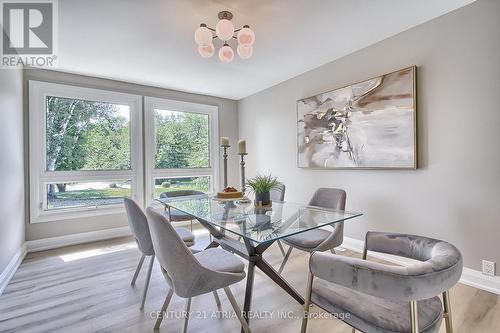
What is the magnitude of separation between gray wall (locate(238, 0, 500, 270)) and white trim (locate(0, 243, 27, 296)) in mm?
3613

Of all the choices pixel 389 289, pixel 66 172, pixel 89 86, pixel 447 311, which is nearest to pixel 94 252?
pixel 66 172

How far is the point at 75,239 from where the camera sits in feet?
11.4

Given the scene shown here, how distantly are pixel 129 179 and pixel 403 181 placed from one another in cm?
373

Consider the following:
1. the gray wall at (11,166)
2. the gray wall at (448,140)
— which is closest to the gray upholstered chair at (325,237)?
the gray wall at (448,140)

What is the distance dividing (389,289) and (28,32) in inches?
136

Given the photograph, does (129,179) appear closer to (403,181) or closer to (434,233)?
(403,181)

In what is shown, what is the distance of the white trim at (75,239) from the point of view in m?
3.21

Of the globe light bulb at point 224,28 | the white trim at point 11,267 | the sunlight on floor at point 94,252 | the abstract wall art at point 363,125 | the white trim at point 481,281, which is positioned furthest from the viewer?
the sunlight on floor at point 94,252

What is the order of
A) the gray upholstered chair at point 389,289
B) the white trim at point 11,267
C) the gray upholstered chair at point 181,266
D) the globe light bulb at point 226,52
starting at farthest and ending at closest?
the white trim at point 11,267, the globe light bulb at point 226,52, the gray upholstered chair at point 181,266, the gray upholstered chair at point 389,289

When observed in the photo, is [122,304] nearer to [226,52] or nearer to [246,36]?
[226,52]

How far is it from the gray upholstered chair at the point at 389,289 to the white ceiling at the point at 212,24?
1.96m

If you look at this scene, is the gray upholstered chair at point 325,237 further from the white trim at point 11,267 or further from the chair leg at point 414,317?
the white trim at point 11,267

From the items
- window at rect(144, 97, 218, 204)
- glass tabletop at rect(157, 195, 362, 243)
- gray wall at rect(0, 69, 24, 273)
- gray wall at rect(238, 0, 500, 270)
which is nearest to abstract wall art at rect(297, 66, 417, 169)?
gray wall at rect(238, 0, 500, 270)

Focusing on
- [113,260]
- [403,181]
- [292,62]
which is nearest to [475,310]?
[403,181]
